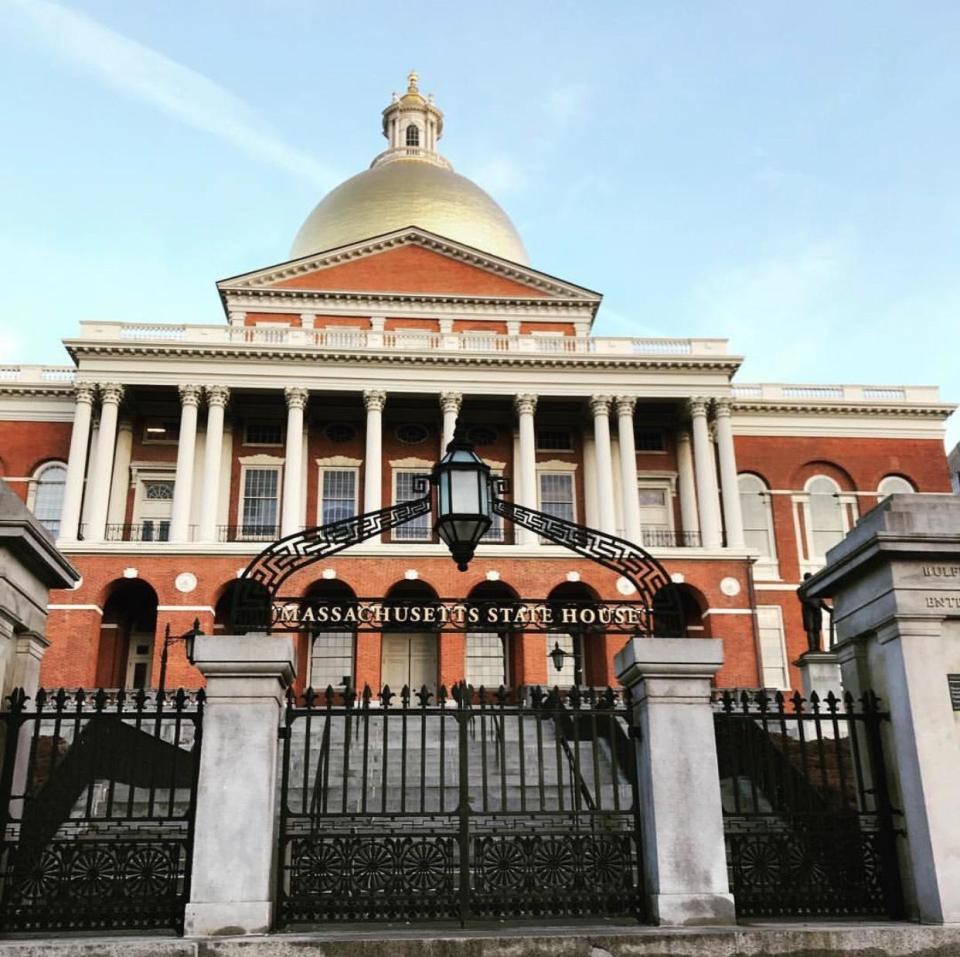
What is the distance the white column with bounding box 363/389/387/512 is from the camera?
4091 cm

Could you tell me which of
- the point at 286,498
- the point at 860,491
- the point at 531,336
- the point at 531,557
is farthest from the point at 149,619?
the point at 860,491

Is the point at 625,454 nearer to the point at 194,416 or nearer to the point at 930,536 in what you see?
Answer: the point at 194,416

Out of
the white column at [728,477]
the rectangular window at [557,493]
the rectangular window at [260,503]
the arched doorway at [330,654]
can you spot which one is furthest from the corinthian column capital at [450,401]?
the white column at [728,477]

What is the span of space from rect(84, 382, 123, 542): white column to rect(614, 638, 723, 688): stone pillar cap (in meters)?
34.1

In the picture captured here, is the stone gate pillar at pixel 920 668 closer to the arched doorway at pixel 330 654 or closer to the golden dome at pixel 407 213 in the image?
the arched doorway at pixel 330 654

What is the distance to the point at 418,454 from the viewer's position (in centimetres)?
4406

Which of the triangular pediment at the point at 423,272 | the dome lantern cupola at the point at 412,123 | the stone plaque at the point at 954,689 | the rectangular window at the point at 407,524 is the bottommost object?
the stone plaque at the point at 954,689

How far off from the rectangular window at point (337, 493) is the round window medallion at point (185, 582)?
6.10 meters

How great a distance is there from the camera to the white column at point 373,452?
40.9m

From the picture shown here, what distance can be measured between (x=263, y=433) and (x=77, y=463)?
7394mm

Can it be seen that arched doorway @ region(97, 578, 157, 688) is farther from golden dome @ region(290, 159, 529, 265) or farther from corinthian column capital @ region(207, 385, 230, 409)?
golden dome @ region(290, 159, 529, 265)

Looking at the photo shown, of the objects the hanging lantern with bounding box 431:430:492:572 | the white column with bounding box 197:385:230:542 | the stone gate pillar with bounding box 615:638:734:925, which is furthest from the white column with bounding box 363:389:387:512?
the stone gate pillar with bounding box 615:638:734:925

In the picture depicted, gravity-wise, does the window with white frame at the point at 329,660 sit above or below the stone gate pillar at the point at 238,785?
above

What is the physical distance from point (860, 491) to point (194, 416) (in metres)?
27.7
